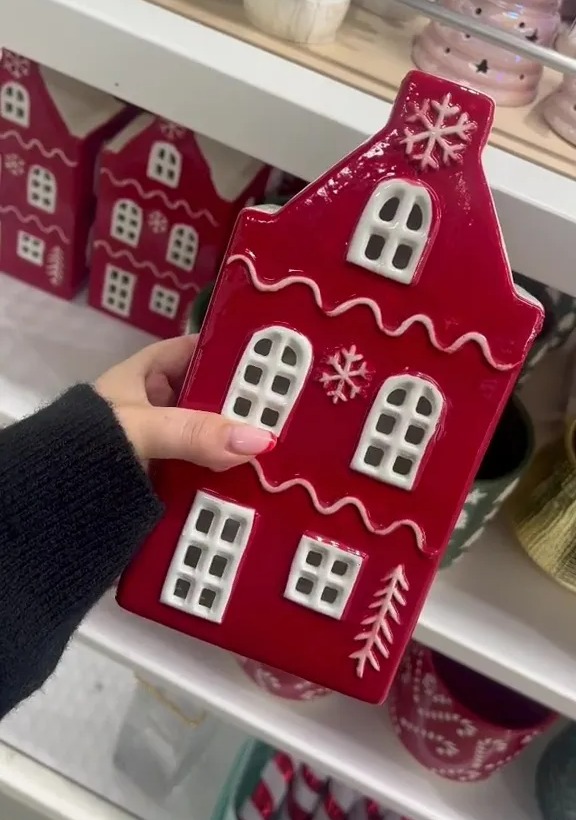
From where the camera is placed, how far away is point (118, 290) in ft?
2.45

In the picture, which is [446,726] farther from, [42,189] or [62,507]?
[42,189]

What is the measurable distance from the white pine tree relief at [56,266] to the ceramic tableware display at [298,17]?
296 mm

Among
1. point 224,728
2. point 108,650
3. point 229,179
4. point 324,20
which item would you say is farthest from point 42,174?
point 224,728

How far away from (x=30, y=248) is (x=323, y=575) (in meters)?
0.42

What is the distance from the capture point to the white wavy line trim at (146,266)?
720 millimetres

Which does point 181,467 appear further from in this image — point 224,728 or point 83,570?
point 224,728

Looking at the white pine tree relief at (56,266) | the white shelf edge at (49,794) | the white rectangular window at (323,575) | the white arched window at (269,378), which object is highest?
the white arched window at (269,378)

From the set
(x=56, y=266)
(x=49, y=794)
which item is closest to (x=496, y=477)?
(x=56, y=266)

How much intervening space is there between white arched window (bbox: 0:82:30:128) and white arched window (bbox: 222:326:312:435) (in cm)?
34

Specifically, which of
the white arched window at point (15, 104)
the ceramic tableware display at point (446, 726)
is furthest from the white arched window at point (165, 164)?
the ceramic tableware display at point (446, 726)

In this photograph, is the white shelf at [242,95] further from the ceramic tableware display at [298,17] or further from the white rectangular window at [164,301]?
the white rectangular window at [164,301]

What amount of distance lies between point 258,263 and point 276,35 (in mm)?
172

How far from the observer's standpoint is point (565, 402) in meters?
0.75

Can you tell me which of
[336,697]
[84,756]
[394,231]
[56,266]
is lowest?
[84,756]
